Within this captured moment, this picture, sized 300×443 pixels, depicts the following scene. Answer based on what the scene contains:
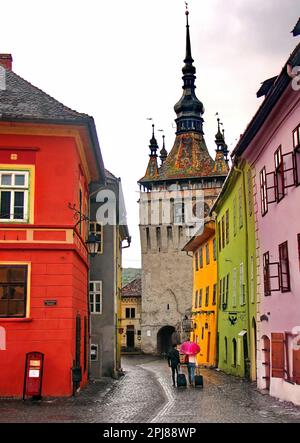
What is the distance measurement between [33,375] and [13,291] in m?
2.37

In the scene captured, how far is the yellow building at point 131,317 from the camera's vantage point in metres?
83.9

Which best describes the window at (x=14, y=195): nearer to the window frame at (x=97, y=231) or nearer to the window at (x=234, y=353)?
the window frame at (x=97, y=231)

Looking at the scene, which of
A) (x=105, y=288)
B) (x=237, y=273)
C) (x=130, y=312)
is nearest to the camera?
(x=237, y=273)

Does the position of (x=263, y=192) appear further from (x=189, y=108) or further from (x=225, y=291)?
(x=189, y=108)

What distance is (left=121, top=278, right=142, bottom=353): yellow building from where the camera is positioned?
3305 inches

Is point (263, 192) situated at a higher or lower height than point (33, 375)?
higher

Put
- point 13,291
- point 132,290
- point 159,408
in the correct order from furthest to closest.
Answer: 1. point 132,290
2. point 13,291
3. point 159,408

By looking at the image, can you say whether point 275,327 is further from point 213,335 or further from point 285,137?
point 213,335

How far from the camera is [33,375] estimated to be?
677 inches

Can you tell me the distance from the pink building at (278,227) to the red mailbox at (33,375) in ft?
20.7

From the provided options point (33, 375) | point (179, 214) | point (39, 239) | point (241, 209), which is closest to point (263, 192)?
point (241, 209)

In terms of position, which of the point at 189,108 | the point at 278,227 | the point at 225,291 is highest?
the point at 189,108

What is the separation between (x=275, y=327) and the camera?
1852cm

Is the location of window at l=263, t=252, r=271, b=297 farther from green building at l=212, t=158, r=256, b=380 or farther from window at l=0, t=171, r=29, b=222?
window at l=0, t=171, r=29, b=222
